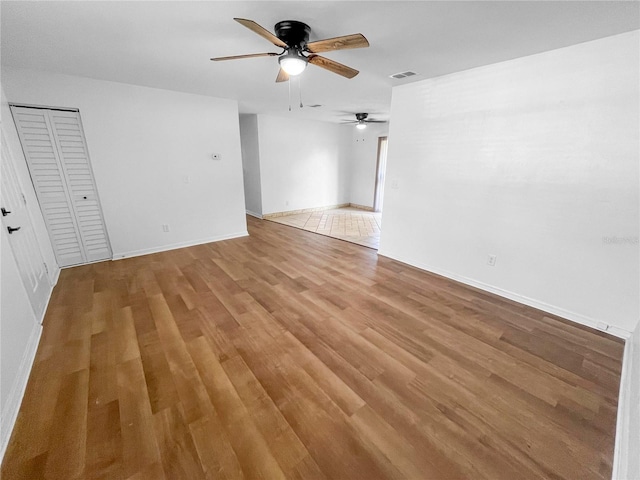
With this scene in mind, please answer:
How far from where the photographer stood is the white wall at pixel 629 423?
1.11 m

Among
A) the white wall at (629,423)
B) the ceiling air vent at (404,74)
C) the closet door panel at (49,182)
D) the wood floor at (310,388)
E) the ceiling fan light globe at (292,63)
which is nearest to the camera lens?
the white wall at (629,423)

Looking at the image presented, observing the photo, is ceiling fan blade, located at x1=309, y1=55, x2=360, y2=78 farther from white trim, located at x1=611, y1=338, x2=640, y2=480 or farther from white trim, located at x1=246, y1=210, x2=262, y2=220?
white trim, located at x1=246, y1=210, x2=262, y2=220

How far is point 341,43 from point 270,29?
2.32 feet

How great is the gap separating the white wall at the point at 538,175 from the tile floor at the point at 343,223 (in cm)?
164

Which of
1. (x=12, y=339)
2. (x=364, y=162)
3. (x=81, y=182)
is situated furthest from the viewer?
(x=364, y=162)

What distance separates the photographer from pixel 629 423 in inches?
52.1

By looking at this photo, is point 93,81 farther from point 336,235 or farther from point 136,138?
point 336,235

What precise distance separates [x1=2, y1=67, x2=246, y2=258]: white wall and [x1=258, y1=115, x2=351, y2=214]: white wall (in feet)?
5.26

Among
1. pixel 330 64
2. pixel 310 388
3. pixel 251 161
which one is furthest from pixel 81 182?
pixel 310 388

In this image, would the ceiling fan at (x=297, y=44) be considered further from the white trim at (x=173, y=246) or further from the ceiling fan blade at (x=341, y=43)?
the white trim at (x=173, y=246)

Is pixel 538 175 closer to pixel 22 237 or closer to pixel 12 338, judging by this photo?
pixel 12 338

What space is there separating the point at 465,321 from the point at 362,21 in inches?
105

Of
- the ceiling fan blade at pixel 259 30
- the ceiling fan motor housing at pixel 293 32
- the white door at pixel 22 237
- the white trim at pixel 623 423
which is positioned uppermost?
the ceiling fan motor housing at pixel 293 32

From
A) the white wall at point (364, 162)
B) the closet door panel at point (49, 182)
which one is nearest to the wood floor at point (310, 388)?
the closet door panel at point (49, 182)
